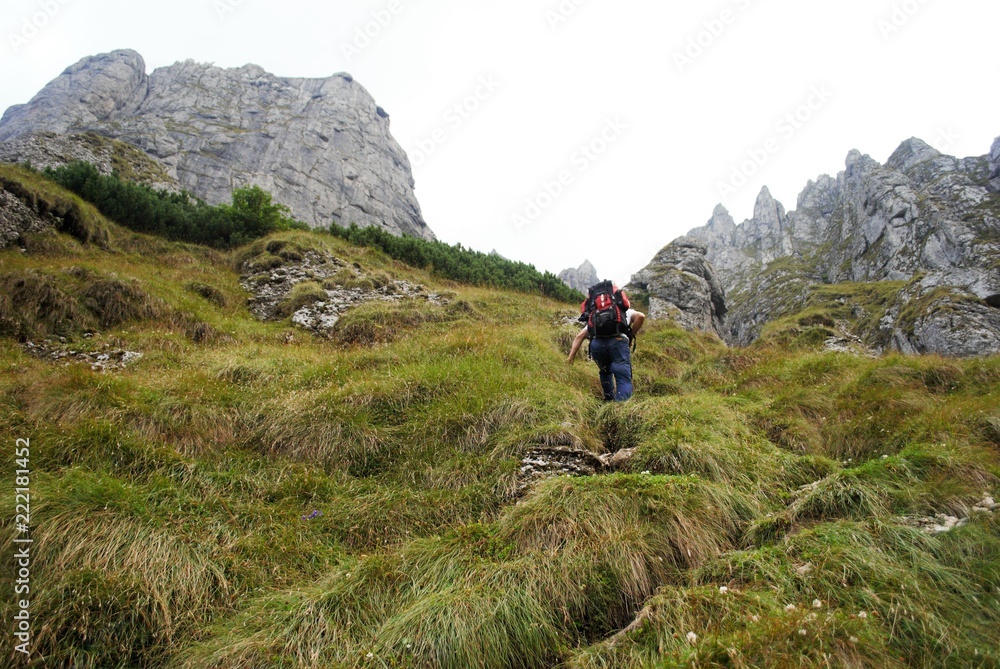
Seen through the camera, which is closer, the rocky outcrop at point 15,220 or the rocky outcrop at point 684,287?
the rocky outcrop at point 15,220

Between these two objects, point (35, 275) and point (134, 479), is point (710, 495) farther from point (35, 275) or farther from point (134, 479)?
point (35, 275)

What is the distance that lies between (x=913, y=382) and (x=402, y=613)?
27.3 ft

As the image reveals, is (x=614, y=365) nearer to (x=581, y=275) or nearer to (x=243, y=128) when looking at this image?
(x=243, y=128)

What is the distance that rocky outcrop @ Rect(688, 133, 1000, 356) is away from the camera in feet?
49.6

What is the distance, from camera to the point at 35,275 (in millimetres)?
9859

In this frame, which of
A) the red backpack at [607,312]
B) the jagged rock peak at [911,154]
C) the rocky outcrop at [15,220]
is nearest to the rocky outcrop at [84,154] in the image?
the rocky outcrop at [15,220]

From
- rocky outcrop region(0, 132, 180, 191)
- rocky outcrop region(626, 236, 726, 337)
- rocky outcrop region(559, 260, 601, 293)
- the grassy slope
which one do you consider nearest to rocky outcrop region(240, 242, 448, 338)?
the grassy slope

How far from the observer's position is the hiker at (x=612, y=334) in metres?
8.17

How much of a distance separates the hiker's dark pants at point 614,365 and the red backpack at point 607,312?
18cm

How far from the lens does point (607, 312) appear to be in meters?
8.26

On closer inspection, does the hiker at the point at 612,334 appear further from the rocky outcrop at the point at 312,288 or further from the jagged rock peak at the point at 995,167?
the jagged rock peak at the point at 995,167

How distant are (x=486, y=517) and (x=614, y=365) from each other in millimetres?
4371

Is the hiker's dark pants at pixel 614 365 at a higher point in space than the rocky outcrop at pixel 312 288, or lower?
lower

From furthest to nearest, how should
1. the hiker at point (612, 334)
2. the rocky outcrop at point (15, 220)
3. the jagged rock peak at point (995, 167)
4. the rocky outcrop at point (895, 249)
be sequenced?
the jagged rock peak at point (995, 167), the rocky outcrop at point (895, 249), the rocky outcrop at point (15, 220), the hiker at point (612, 334)
